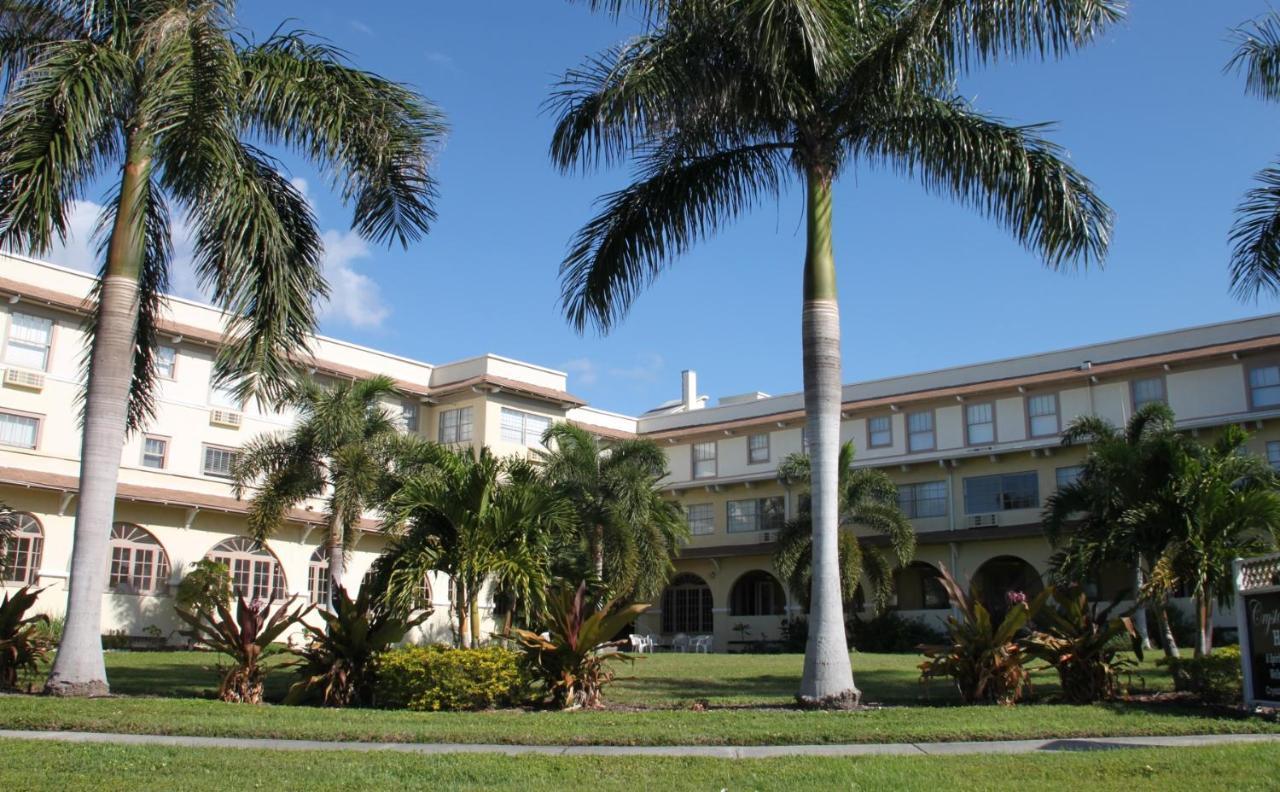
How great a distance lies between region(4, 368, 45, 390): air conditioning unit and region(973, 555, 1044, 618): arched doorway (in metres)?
30.4

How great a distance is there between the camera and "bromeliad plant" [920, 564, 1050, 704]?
14.3 metres

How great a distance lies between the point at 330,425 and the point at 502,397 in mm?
14011

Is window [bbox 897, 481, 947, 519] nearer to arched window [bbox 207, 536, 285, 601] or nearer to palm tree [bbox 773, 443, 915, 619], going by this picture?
palm tree [bbox 773, 443, 915, 619]

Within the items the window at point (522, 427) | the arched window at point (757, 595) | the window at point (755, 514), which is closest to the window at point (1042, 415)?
the window at point (755, 514)

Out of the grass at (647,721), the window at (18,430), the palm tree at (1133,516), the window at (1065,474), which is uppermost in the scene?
the window at (18,430)

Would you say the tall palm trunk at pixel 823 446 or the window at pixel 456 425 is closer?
the tall palm trunk at pixel 823 446

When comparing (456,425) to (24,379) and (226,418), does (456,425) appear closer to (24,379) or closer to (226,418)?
(226,418)

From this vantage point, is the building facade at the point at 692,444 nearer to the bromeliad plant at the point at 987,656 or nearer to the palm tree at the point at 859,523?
the palm tree at the point at 859,523

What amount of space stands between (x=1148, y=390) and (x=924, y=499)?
8.61 meters

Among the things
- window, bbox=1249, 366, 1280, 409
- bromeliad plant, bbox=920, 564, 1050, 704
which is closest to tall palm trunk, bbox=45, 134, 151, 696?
bromeliad plant, bbox=920, 564, 1050, 704

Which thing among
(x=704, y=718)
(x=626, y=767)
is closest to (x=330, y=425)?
(x=704, y=718)

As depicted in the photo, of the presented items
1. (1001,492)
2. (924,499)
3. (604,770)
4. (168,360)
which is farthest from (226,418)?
(604,770)

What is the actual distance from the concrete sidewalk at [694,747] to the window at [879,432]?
31.2m

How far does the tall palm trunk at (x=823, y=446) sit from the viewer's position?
555 inches
